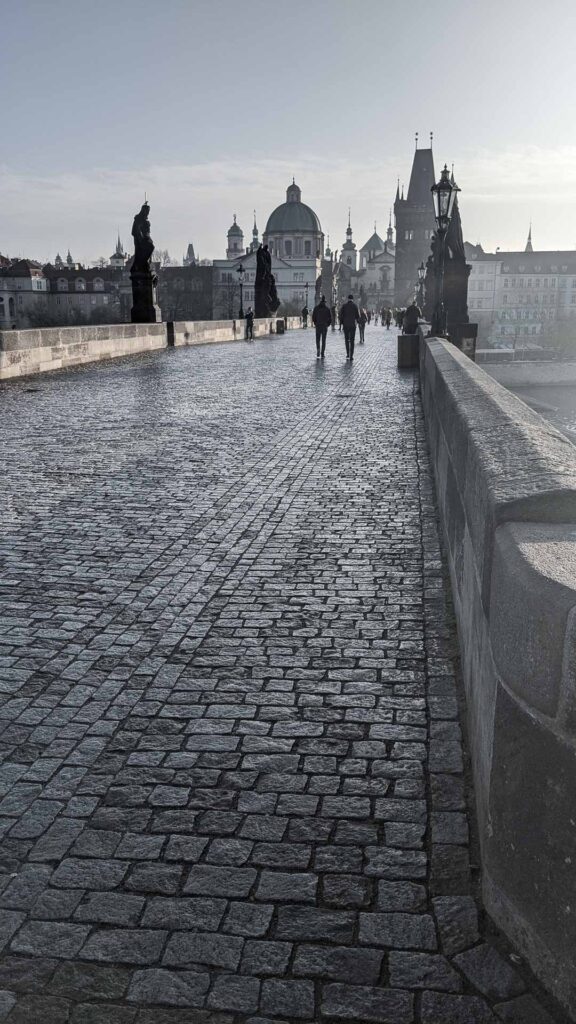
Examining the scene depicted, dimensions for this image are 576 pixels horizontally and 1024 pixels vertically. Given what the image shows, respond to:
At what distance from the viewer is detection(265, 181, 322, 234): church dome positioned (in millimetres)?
149000

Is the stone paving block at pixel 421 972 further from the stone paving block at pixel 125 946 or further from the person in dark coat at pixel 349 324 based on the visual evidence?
the person in dark coat at pixel 349 324

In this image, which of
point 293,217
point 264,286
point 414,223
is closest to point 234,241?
point 293,217

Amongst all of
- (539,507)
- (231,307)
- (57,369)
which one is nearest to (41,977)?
(539,507)

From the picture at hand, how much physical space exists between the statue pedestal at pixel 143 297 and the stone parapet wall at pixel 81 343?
92 cm

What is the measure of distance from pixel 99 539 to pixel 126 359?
1962cm

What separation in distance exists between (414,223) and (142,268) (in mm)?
107722

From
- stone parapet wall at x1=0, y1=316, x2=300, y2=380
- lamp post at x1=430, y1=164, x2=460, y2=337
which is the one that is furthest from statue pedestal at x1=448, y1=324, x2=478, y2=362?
stone parapet wall at x1=0, y1=316, x2=300, y2=380

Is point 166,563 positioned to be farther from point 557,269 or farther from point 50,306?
point 557,269

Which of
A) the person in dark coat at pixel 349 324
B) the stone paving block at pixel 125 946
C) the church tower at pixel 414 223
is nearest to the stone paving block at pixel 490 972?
the stone paving block at pixel 125 946

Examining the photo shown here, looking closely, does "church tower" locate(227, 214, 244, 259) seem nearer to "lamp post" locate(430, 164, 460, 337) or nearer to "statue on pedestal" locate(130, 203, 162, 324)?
"statue on pedestal" locate(130, 203, 162, 324)

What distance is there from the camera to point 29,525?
6.73 m

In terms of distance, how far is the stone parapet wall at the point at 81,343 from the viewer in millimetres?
18703

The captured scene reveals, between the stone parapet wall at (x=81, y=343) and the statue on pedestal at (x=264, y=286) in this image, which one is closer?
the stone parapet wall at (x=81, y=343)

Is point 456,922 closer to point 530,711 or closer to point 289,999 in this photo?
point 289,999
